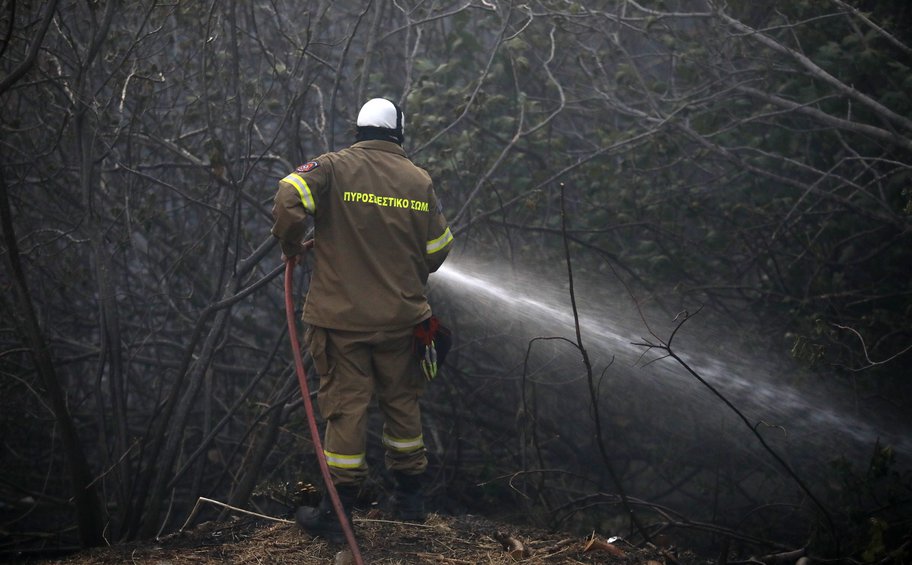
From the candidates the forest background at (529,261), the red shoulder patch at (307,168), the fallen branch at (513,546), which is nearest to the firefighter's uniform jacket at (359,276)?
the red shoulder patch at (307,168)

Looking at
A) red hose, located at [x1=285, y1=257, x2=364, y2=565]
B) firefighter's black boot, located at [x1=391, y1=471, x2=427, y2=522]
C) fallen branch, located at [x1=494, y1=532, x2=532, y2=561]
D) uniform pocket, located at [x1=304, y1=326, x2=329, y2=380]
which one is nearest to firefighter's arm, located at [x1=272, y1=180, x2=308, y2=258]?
red hose, located at [x1=285, y1=257, x2=364, y2=565]

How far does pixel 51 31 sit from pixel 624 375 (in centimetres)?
457

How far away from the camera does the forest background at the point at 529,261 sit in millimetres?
5777

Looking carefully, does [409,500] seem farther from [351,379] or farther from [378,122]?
[378,122]

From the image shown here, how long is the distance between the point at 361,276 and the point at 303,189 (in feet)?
1.66

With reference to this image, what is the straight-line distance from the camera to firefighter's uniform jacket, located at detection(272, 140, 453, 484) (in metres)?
4.17

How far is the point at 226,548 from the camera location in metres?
4.30

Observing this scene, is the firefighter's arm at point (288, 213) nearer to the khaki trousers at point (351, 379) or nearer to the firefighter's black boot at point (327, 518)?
the khaki trousers at point (351, 379)

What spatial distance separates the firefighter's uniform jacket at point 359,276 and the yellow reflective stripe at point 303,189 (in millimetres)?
28

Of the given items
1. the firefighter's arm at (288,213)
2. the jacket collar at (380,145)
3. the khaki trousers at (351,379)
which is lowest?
the khaki trousers at (351,379)

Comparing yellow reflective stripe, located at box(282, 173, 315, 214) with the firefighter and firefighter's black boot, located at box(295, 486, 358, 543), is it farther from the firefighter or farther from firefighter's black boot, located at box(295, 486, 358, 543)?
firefighter's black boot, located at box(295, 486, 358, 543)

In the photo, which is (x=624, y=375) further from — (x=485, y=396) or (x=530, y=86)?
(x=530, y=86)

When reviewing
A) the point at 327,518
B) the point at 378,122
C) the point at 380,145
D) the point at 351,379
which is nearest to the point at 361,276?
the point at 351,379

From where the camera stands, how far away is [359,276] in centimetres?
421
